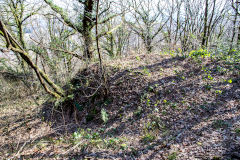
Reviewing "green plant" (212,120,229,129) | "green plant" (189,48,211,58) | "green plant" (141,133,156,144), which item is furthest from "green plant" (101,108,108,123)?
"green plant" (189,48,211,58)

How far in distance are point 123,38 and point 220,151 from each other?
1158 centimetres

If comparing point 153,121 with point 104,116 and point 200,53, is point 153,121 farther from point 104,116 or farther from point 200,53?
point 200,53

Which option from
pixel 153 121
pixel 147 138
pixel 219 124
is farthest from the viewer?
pixel 153 121

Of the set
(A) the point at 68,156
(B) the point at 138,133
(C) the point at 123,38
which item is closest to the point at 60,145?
(A) the point at 68,156

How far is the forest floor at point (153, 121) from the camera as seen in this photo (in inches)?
136

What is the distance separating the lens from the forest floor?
346cm

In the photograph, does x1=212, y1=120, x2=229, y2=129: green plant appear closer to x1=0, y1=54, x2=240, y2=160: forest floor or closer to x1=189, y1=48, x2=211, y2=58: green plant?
x1=0, y1=54, x2=240, y2=160: forest floor

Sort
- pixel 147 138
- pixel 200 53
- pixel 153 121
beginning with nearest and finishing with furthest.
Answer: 1. pixel 147 138
2. pixel 153 121
3. pixel 200 53

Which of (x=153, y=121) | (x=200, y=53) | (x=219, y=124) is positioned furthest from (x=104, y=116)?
(x=200, y=53)

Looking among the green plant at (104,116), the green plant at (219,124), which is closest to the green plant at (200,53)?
the green plant at (219,124)

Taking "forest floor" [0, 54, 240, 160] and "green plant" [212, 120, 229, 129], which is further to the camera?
"green plant" [212, 120, 229, 129]

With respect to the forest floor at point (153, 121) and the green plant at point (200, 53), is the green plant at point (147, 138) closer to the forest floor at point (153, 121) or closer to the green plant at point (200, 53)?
the forest floor at point (153, 121)

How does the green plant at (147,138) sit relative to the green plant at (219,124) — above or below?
below

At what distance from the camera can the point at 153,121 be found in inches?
185
